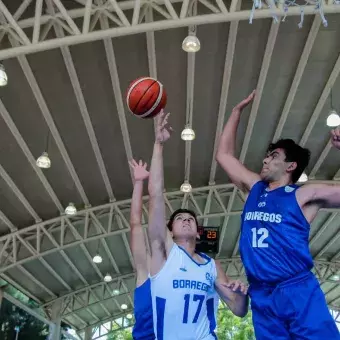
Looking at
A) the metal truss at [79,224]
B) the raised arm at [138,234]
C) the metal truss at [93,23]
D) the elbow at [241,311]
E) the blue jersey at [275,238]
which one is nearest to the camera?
the blue jersey at [275,238]

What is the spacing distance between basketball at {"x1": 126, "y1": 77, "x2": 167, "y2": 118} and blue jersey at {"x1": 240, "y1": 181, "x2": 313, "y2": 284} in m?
1.65

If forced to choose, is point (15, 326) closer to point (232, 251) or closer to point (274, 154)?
point (232, 251)

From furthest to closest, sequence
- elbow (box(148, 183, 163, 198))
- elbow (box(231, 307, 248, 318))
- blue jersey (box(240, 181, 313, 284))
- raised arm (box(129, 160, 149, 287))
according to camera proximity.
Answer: raised arm (box(129, 160, 149, 287))
elbow (box(231, 307, 248, 318))
elbow (box(148, 183, 163, 198))
blue jersey (box(240, 181, 313, 284))

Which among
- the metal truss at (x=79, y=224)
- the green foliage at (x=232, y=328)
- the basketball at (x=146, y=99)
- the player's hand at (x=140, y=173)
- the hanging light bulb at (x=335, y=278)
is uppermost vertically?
the green foliage at (x=232, y=328)

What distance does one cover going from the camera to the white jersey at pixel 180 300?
9.48ft

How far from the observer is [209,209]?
49.4ft

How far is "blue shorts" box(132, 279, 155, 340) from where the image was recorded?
10.3ft

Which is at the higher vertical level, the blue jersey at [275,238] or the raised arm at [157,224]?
the raised arm at [157,224]

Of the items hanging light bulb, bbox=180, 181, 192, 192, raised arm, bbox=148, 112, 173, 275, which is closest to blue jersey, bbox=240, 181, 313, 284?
raised arm, bbox=148, 112, 173, 275

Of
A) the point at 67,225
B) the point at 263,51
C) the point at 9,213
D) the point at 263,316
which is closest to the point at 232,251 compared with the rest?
the point at 67,225

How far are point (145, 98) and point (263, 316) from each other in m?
2.23

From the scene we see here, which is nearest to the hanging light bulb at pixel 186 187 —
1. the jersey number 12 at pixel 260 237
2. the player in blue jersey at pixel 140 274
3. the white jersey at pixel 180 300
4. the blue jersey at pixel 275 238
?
the player in blue jersey at pixel 140 274

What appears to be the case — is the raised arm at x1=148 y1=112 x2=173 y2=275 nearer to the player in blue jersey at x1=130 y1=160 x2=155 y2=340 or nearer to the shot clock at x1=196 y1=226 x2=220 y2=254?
the player in blue jersey at x1=130 y1=160 x2=155 y2=340

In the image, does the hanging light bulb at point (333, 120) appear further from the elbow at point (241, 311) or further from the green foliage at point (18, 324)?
the green foliage at point (18, 324)
